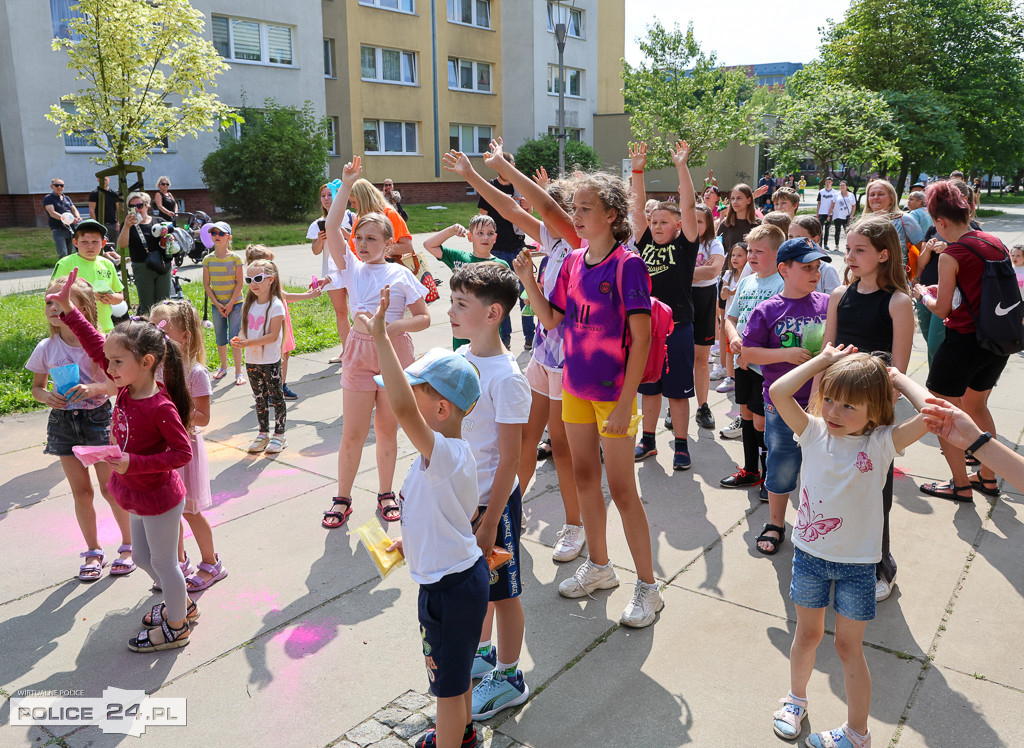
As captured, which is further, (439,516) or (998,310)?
(998,310)

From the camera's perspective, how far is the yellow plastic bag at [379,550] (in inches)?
106

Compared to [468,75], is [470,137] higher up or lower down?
lower down

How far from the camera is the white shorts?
4.33 metres

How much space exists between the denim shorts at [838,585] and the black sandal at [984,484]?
3069 mm

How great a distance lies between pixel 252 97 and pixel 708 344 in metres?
24.2

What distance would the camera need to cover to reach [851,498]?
283 centimetres

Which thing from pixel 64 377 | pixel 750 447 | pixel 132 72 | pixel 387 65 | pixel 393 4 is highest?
pixel 393 4

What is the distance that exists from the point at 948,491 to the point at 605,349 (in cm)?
313

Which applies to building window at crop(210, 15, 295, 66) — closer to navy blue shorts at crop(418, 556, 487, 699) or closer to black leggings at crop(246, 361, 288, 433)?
black leggings at crop(246, 361, 288, 433)

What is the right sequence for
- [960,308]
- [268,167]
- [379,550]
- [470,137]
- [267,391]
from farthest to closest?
[470,137] → [268,167] → [267,391] → [960,308] → [379,550]

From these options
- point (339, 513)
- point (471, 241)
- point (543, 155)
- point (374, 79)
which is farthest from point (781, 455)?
point (543, 155)

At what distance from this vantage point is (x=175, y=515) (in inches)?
143

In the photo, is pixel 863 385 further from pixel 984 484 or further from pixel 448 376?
pixel 984 484

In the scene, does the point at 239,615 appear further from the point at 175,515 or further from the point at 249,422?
the point at 249,422
